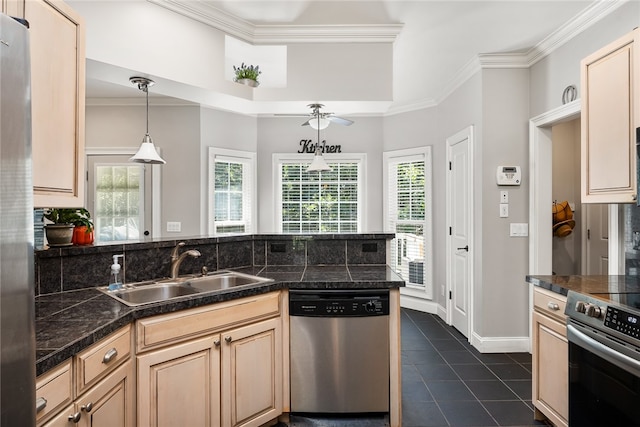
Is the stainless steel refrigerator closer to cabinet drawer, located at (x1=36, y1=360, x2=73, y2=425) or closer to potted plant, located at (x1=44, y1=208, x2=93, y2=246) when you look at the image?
cabinet drawer, located at (x1=36, y1=360, x2=73, y2=425)

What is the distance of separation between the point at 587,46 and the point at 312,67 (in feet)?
6.70

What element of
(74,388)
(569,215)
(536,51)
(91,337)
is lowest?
(74,388)

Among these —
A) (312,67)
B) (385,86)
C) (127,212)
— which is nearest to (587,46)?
(385,86)

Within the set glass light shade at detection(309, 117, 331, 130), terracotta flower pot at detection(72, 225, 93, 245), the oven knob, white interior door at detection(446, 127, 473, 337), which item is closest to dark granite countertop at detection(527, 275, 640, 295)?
the oven knob

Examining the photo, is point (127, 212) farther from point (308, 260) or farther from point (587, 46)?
point (587, 46)

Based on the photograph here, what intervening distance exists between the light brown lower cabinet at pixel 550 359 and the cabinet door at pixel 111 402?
2.18m

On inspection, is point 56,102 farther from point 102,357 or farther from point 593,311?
point 593,311

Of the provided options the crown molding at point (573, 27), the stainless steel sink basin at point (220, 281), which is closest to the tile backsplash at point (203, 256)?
the stainless steel sink basin at point (220, 281)

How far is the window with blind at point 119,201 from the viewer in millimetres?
4309

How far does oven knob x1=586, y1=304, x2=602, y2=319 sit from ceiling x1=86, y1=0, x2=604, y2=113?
2.07m

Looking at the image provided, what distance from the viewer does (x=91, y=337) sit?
49.3 inches

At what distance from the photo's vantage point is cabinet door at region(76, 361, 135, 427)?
1.25 metres

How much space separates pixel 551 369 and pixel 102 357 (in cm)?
229

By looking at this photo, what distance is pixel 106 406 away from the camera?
1372mm
